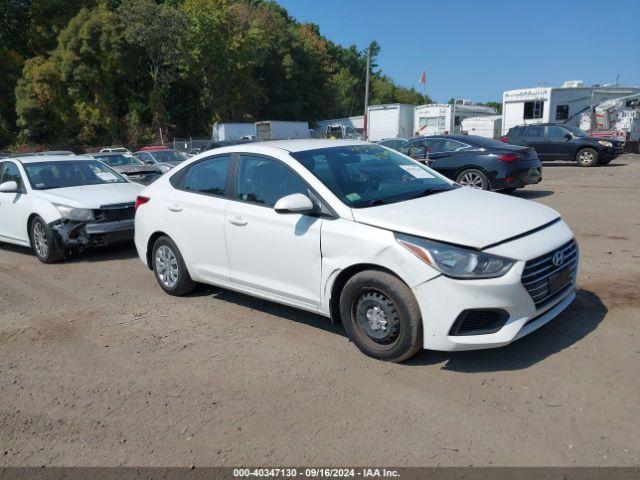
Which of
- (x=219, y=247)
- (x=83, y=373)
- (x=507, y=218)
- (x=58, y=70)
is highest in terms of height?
(x=58, y=70)

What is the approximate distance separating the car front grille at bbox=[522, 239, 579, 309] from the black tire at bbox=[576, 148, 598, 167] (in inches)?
667

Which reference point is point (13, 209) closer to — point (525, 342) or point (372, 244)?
point (372, 244)

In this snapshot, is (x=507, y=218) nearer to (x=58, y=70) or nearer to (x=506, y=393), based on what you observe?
(x=506, y=393)

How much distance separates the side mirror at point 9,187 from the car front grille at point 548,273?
302 inches

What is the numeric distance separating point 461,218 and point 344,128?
40649mm

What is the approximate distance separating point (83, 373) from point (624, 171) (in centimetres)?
1785

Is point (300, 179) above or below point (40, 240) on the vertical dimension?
above

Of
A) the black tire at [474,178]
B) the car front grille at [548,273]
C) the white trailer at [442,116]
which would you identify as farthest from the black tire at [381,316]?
the white trailer at [442,116]

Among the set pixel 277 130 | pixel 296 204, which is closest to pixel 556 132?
pixel 296 204

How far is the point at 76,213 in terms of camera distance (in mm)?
7938

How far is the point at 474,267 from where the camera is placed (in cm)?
375

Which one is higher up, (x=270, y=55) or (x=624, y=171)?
(x=270, y=55)

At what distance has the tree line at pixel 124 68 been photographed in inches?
1708

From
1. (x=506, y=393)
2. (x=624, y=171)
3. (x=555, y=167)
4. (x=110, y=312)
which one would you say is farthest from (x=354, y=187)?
(x=555, y=167)
